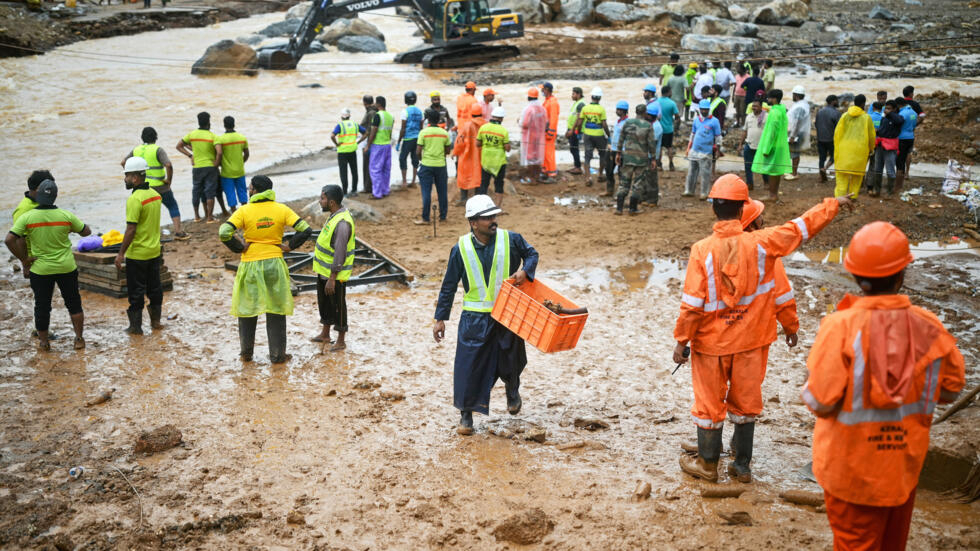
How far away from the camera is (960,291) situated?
9031 millimetres

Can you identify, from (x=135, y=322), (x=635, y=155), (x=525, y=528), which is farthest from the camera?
(x=635, y=155)

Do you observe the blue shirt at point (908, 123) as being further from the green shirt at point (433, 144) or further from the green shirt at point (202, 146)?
the green shirt at point (202, 146)

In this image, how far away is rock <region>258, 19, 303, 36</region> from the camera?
36075 mm

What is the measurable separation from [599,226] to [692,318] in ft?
24.5

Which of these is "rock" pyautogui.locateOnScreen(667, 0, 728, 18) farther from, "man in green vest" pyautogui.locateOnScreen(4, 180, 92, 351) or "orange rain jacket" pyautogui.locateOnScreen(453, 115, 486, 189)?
"man in green vest" pyautogui.locateOnScreen(4, 180, 92, 351)

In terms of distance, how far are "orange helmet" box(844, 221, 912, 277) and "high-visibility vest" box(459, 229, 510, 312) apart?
A: 2.96 m

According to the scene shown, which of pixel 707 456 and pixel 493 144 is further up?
pixel 493 144

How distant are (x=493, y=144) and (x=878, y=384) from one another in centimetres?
988

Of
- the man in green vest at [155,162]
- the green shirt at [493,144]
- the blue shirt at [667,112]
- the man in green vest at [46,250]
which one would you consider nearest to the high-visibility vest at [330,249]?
the man in green vest at [46,250]

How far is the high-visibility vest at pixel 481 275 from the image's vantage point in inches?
233

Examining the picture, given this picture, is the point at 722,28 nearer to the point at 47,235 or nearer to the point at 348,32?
the point at 348,32

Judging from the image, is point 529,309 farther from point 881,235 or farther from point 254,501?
point 881,235

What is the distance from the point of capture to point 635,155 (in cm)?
1245

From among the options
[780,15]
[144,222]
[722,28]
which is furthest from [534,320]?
[780,15]
